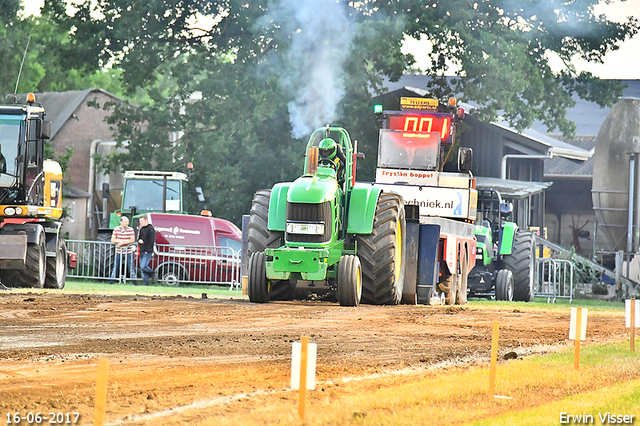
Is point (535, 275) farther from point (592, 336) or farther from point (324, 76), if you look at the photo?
point (592, 336)

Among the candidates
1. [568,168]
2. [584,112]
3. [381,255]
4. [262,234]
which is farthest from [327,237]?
[584,112]

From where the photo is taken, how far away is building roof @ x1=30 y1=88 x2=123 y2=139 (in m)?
50.3

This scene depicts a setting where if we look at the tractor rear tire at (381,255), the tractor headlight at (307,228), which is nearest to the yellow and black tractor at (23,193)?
the tractor headlight at (307,228)

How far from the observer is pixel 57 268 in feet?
68.4

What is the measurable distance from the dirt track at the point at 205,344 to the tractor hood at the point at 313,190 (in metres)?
1.62

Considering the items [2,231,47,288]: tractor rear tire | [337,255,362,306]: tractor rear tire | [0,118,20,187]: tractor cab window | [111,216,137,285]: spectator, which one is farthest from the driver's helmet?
[111,216,137,285]: spectator

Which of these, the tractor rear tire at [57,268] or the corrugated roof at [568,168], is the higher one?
the corrugated roof at [568,168]

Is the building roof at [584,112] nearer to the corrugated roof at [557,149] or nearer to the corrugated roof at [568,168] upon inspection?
the corrugated roof at [568,168]

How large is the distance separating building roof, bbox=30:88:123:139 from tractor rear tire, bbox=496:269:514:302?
28629 millimetres

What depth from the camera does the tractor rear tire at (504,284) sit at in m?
23.9

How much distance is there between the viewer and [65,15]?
3428 centimetres

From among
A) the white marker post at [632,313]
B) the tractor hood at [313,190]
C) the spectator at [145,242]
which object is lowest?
the white marker post at [632,313]

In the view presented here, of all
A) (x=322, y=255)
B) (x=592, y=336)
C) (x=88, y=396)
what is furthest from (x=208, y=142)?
(x=88, y=396)

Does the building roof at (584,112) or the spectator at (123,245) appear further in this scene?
the building roof at (584,112)
